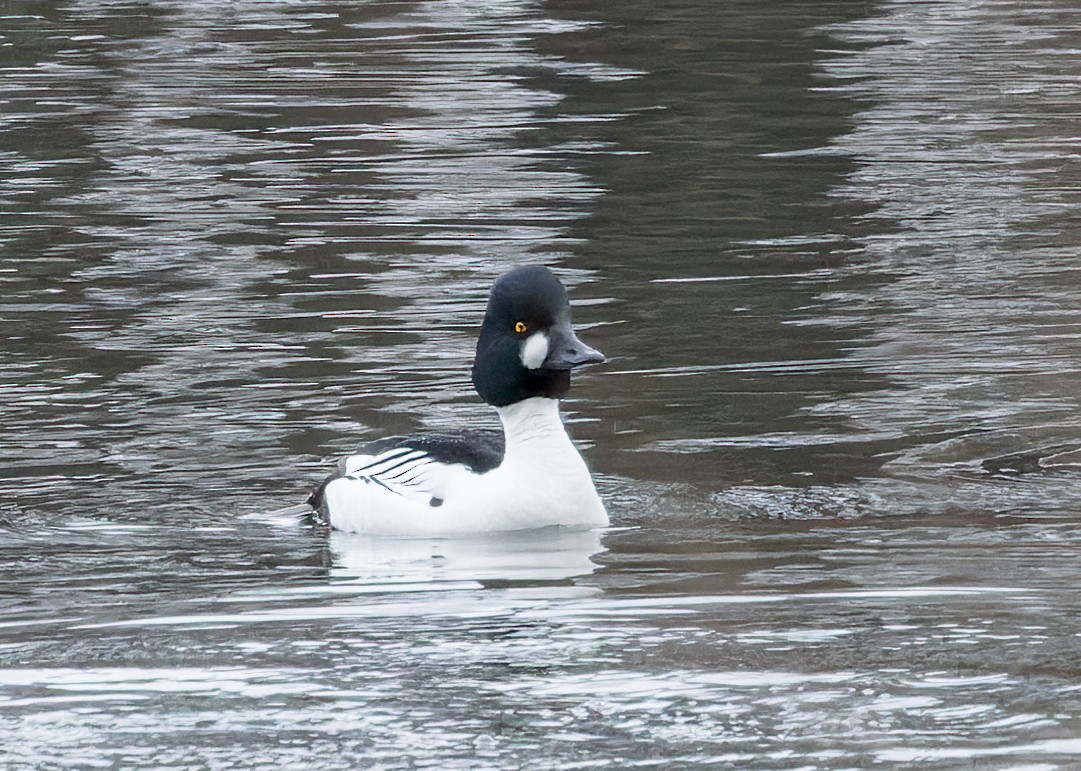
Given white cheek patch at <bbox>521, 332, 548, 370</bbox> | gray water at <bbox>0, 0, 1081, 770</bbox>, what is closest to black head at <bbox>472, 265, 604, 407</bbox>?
white cheek patch at <bbox>521, 332, 548, 370</bbox>

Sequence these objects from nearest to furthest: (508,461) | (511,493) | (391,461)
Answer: (511,493) < (508,461) < (391,461)

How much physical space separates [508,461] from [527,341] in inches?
19.6

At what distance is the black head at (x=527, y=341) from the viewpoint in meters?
8.91

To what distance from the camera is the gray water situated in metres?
6.47

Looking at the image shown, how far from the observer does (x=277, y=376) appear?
11641mm

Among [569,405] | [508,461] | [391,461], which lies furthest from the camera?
[569,405]

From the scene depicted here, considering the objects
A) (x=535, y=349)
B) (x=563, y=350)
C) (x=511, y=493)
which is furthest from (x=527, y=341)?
(x=511, y=493)

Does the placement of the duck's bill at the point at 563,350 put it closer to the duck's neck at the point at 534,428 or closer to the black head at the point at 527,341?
the black head at the point at 527,341

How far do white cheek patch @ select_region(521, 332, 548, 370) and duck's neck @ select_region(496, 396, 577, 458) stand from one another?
0.16 m

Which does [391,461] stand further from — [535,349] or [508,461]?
[535,349]

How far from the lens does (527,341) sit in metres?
8.97

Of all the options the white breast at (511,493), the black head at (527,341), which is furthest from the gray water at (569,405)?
the black head at (527,341)

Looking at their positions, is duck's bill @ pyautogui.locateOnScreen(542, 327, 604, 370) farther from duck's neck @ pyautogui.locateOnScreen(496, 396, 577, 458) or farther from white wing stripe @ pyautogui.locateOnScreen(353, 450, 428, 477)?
white wing stripe @ pyautogui.locateOnScreen(353, 450, 428, 477)

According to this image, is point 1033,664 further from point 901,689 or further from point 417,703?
point 417,703
